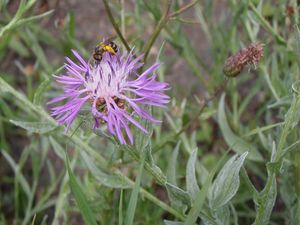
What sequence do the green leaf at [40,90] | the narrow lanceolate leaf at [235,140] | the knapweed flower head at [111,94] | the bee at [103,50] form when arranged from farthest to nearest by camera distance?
the narrow lanceolate leaf at [235,140] → the green leaf at [40,90] → the bee at [103,50] → the knapweed flower head at [111,94]

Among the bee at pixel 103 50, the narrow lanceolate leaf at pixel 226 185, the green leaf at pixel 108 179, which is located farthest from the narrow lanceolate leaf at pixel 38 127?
the narrow lanceolate leaf at pixel 226 185

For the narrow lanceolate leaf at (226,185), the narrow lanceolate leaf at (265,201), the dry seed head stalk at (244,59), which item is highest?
the dry seed head stalk at (244,59)

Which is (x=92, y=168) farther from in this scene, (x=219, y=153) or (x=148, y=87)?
(x=219, y=153)

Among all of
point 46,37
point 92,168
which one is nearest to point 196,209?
point 92,168

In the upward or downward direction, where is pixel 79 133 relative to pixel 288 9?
downward

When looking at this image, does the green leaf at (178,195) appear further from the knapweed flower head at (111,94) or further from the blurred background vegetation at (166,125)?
the knapweed flower head at (111,94)

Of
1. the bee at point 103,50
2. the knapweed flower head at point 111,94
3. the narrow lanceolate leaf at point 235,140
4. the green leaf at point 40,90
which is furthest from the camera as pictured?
the narrow lanceolate leaf at point 235,140

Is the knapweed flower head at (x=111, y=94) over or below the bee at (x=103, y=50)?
below

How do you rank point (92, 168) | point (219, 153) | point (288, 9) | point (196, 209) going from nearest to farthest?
point (196, 209) → point (92, 168) → point (288, 9) → point (219, 153)

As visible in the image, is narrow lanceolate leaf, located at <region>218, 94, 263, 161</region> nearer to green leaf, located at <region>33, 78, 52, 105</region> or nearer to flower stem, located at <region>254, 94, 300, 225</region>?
flower stem, located at <region>254, 94, 300, 225</region>
